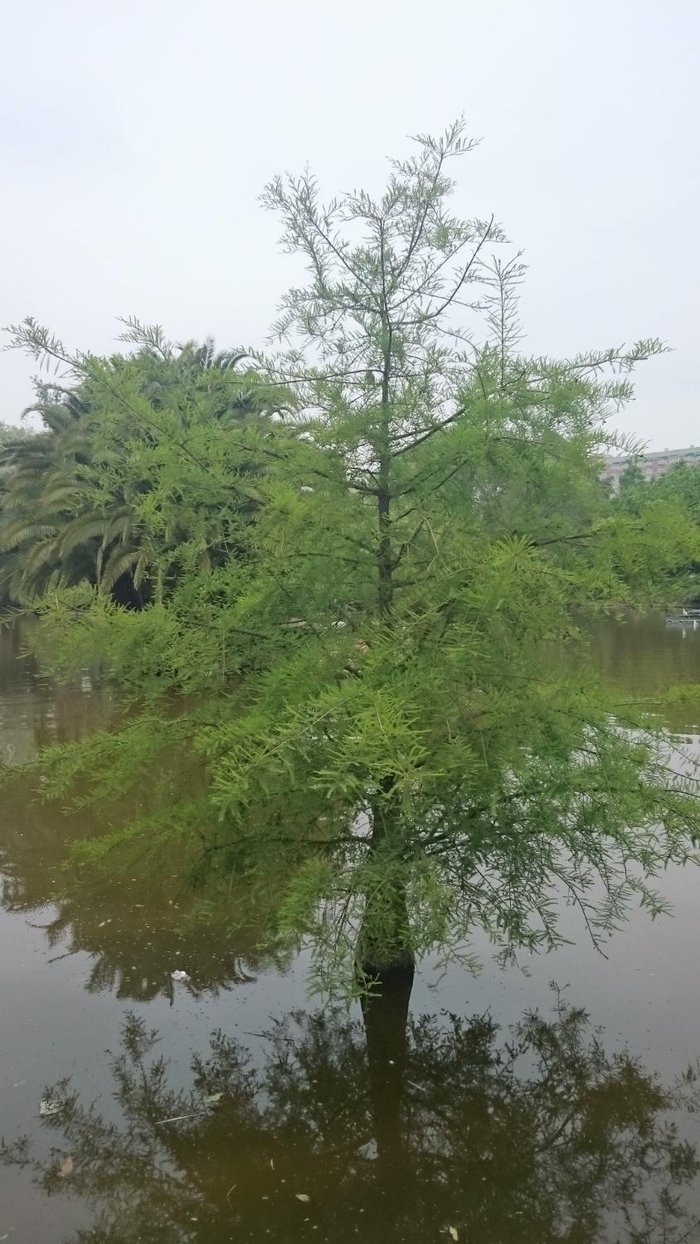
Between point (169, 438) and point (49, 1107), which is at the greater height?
point (169, 438)

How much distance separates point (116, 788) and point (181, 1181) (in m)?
1.77

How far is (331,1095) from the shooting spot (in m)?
4.56

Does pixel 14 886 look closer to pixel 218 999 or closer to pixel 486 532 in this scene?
pixel 218 999

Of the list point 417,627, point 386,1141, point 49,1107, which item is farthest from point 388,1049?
point 417,627

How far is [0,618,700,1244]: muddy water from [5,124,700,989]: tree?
1.03 metres

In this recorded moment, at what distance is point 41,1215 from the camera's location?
374 centimetres

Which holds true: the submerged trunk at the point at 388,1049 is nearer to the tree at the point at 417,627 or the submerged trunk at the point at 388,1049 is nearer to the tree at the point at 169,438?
the tree at the point at 417,627

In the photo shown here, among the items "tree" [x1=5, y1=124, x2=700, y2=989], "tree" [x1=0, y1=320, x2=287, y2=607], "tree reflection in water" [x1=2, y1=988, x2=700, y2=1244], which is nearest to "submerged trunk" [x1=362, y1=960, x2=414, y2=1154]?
"tree reflection in water" [x1=2, y1=988, x2=700, y2=1244]

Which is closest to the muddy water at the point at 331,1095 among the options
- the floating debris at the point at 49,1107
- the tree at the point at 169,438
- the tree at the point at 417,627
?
the floating debris at the point at 49,1107

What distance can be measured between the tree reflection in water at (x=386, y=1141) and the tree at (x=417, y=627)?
0.99 meters

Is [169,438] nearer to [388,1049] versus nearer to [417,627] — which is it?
[417,627]

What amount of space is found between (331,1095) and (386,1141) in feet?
1.46

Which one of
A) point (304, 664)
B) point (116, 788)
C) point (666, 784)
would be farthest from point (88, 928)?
point (666, 784)

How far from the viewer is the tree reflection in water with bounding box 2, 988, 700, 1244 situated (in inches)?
145
